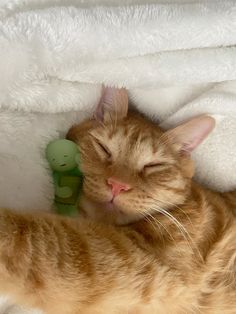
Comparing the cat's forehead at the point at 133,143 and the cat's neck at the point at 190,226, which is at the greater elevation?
the cat's forehead at the point at 133,143

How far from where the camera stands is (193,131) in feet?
5.34

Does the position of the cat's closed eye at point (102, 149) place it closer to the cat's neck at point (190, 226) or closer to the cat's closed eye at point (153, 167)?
the cat's closed eye at point (153, 167)

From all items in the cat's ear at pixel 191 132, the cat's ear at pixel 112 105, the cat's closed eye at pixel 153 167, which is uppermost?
the cat's ear at pixel 112 105

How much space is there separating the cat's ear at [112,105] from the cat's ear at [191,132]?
0.54 ft

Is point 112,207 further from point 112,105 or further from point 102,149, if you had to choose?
point 112,105

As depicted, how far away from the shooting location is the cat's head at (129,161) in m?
1.50

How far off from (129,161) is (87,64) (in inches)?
12.4

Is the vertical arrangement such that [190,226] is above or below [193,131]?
below

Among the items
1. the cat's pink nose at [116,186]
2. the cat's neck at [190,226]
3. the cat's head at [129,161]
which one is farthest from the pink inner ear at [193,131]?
the cat's pink nose at [116,186]

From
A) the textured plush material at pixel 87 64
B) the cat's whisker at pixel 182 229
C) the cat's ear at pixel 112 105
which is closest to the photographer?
the textured plush material at pixel 87 64

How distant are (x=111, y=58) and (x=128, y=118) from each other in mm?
249

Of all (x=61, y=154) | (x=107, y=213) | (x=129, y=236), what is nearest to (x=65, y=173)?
(x=61, y=154)

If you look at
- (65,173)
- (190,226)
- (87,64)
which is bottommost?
(190,226)

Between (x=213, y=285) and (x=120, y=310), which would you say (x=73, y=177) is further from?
(x=213, y=285)
